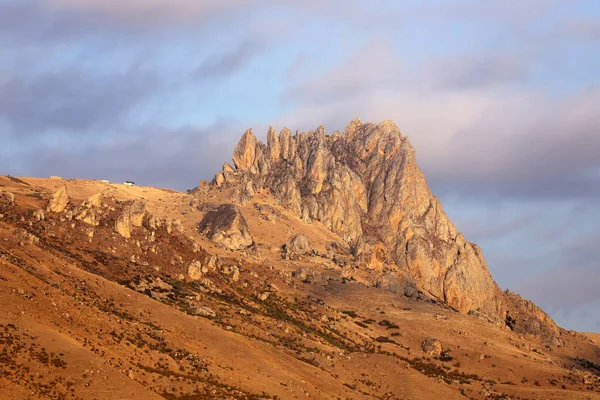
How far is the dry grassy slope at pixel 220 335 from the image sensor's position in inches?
2977

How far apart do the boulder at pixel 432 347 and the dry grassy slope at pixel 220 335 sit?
2.54m

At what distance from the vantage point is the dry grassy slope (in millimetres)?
75625

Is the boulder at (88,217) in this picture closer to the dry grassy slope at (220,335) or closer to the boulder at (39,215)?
the dry grassy slope at (220,335)

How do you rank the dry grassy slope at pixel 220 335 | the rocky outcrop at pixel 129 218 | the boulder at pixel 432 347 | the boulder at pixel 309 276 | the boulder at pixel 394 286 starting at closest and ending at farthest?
the dry grassy slope at pixel 220 335
the rocky outcrop at pixel 129 218
the boulder at pixel 432 347
the boulder at pixel 309 276
the boulder at pixel 394 286

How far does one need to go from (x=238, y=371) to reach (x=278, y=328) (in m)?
41.0

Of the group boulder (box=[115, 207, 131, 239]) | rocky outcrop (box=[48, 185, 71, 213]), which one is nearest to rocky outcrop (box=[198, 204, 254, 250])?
boulder (box=[115, 207, 131, 239])

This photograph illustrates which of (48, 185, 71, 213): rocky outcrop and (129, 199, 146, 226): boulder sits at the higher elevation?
Answer: (129, 199, 146, 226): boulder

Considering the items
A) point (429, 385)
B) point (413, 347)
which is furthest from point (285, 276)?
point (429, 385)

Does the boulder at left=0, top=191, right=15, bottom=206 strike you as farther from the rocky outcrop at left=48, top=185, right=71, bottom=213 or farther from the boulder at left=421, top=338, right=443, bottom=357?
the boulder at left=421, top=338, right=443, bottom=357

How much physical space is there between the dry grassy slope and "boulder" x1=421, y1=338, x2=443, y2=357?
8.35 ft

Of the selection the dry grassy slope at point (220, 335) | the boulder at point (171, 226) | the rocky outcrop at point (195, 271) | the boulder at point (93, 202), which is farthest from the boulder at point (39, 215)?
the boulder at point (171, 226)

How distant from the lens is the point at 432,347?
156 metres

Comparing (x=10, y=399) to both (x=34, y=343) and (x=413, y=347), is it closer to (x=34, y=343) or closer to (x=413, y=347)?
(x=34, y=343)

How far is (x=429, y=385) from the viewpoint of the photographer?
120750 millimetres
